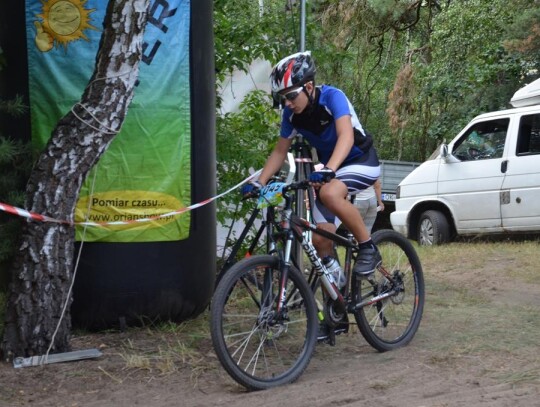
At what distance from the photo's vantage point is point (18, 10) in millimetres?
5648

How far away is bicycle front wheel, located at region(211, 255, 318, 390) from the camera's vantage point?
4422mm

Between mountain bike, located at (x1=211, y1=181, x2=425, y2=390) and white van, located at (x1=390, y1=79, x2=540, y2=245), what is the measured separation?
6.72 metres

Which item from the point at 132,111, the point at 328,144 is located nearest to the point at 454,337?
the point at 328,144

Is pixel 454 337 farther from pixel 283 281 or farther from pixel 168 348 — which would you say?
pixel 168 348

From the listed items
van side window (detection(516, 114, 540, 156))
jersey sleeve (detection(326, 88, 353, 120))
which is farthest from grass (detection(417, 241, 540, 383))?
jersey sleeve (detection(326, 88, 353, 120))

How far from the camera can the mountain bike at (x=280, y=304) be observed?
4500 mm

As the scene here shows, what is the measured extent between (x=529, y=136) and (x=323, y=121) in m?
7.15

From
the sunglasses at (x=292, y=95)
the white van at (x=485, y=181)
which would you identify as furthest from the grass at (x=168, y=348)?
the white van at (x=485, y=181)

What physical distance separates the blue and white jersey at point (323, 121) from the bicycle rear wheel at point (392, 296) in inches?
27.1

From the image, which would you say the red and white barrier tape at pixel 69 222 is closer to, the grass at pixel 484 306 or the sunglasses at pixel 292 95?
the sunglasses at pixel 292 95

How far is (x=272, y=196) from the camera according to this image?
484 centimetres

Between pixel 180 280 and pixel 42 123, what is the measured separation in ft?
4.70

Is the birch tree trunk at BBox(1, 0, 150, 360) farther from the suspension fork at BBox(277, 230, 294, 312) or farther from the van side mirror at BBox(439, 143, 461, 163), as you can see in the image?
the van side mirror at BBox(439, 143, 461, 163)

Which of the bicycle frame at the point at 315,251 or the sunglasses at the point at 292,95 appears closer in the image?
the bicycle frame at the point at 315,251
